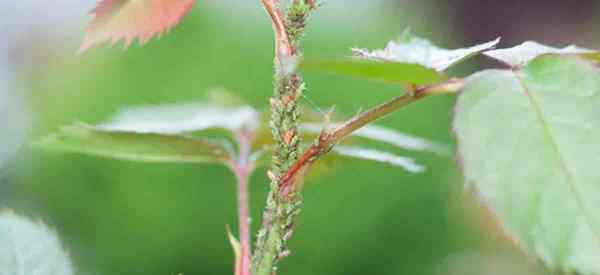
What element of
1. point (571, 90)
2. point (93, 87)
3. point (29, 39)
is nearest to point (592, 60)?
point (571, 90)

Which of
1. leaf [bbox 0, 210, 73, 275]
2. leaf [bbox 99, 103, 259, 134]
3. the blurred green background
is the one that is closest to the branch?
leaf [bbox 0, 210, 73, 275]

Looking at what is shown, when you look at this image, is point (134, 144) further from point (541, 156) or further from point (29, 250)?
point (541, 156)

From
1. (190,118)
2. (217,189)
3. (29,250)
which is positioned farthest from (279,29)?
(217,189)

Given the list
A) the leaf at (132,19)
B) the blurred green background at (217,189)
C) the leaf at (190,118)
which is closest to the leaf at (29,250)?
the leaf at (132,19)

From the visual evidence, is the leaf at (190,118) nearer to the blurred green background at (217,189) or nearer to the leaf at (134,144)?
the leaf at (134,144)

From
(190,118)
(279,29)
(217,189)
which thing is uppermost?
(217,189)

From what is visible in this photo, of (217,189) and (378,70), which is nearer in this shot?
(378,70)

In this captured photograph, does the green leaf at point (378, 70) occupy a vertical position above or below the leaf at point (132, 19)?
below

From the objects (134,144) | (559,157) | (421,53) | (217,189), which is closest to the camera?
(559,157)
